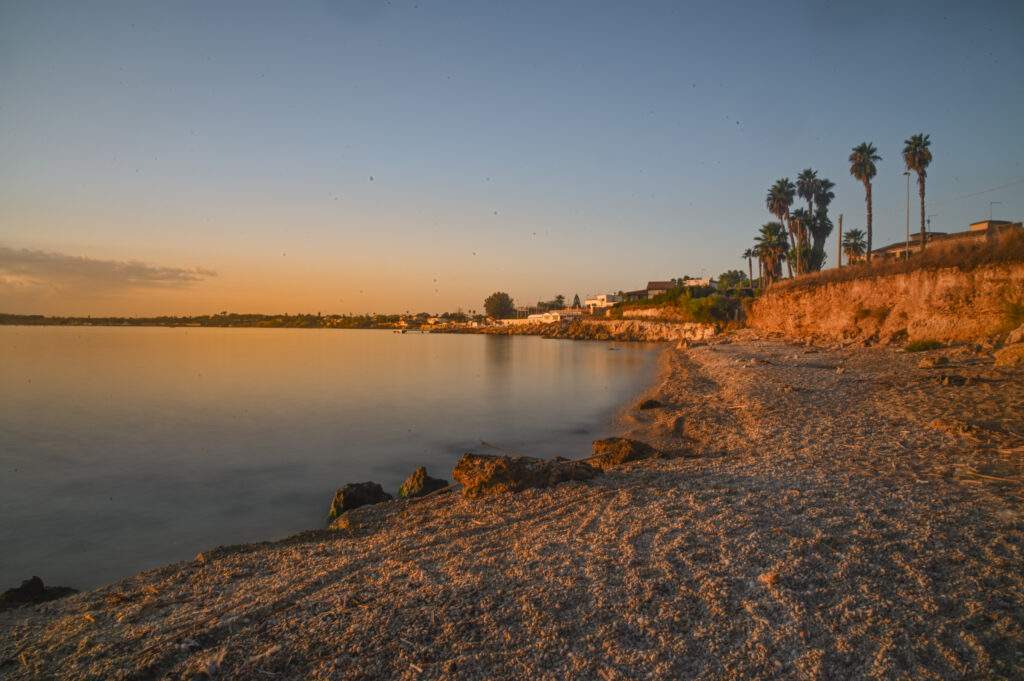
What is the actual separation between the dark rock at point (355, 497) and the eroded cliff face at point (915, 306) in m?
22.0

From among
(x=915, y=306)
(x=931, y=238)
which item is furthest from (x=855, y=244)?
(x=915, y=306)

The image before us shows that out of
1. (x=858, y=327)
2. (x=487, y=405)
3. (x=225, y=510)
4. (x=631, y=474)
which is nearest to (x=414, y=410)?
(x=487, y=405)

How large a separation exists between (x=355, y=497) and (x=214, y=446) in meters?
7.96

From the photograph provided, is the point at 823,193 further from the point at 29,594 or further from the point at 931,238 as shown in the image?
the point at 29,594

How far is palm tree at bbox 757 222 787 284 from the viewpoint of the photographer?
5959 centimetres

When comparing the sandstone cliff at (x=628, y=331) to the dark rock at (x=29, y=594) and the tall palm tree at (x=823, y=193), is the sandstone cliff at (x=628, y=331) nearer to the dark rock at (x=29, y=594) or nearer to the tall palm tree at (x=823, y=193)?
the tall palm tree at (x=823, y=193)

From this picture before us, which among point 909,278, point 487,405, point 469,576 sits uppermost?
point 909,278

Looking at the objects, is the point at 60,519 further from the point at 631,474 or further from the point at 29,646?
the point at 631,474

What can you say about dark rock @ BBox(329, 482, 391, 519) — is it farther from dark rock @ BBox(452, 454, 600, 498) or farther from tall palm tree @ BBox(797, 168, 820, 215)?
tall palm tree @ BBox(797, 168, 820, 215)

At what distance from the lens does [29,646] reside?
3.72m

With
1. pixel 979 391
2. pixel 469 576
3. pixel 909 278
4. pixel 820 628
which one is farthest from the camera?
pixel 909 278

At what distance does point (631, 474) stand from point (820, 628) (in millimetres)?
4095

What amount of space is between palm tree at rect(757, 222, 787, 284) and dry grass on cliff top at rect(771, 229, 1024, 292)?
1261 inches

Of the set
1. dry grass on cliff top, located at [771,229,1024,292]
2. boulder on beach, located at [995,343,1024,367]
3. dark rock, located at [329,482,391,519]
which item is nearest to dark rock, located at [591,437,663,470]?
dark rock, located at [329,482,391,519]
